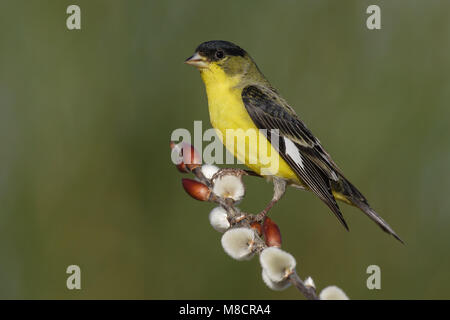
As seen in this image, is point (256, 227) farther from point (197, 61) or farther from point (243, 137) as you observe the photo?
point (197, 61)

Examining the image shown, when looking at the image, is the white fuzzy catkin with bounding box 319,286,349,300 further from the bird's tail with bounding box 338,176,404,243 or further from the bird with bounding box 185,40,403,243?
the bird's tail with bounding box 338,176,404,243

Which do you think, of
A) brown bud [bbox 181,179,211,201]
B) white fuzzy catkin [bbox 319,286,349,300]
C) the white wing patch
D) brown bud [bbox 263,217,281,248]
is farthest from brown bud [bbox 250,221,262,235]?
the white wing patch

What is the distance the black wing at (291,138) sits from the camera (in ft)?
8.27

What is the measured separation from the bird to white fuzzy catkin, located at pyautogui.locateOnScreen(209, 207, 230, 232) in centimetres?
67

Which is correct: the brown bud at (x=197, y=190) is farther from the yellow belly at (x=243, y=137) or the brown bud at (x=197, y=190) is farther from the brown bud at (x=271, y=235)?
the yellow belly at (x=243, y=137)

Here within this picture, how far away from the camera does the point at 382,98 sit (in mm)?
3373

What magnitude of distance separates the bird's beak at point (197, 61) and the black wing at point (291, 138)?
0.26 meters

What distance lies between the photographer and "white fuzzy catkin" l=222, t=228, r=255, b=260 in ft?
5.25

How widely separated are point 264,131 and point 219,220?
0.86m

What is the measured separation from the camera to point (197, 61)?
8.97 ft

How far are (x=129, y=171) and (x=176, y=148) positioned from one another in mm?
1319

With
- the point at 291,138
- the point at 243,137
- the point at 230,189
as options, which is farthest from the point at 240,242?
the point at 291,138
